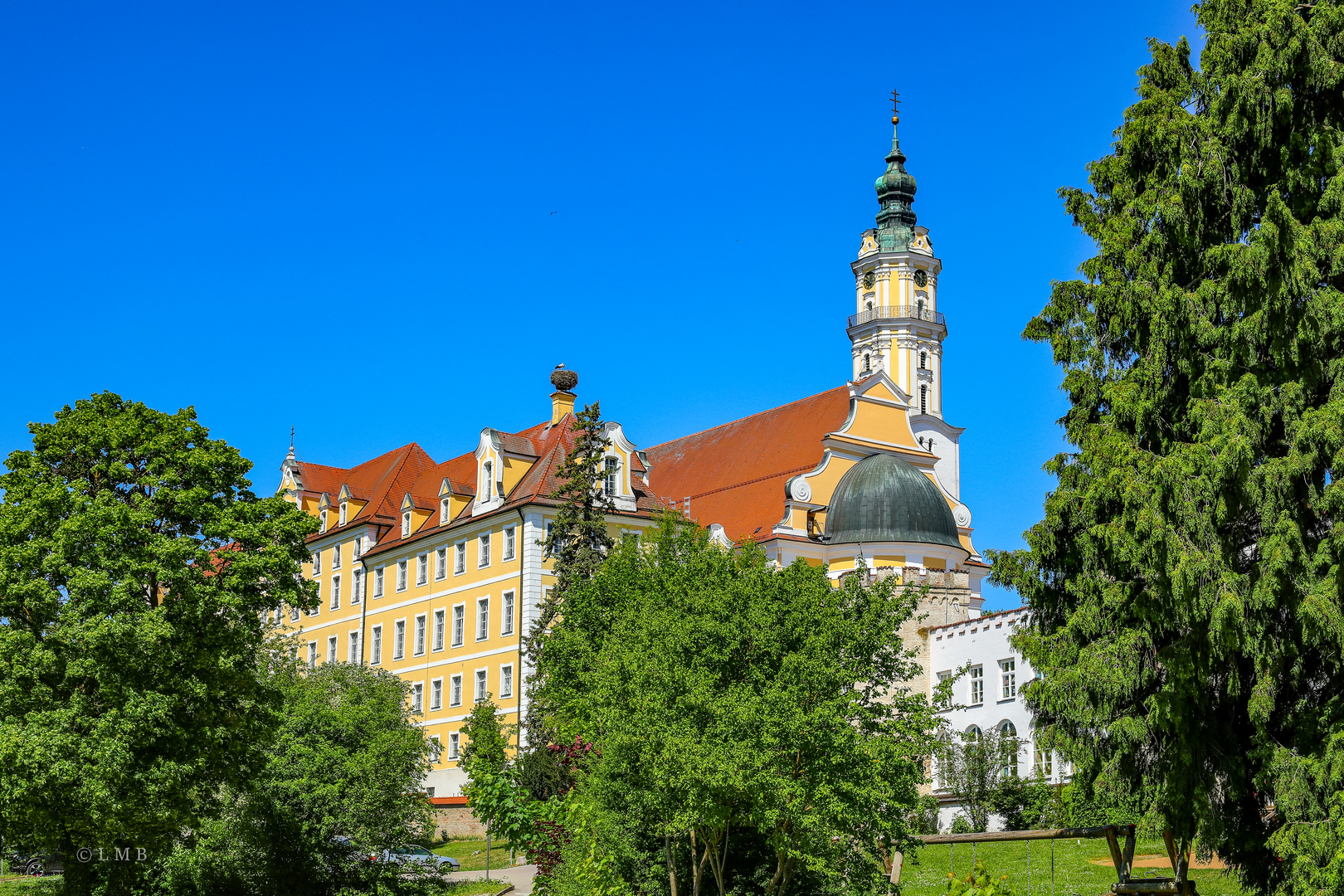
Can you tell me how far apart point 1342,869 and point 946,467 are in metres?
60.7

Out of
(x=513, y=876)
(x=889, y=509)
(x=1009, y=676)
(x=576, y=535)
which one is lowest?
(x=513, y=876)

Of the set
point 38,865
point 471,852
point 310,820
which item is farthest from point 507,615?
point 310,820

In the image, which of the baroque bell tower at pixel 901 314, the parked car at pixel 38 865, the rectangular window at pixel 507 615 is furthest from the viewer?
the baroque bell tower at pixel 901 314

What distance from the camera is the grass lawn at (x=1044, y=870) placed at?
2364 cm

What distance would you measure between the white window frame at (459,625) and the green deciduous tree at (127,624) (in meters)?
24.7

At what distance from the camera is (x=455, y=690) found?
173 ft

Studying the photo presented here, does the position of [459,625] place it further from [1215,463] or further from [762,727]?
[1215,463]

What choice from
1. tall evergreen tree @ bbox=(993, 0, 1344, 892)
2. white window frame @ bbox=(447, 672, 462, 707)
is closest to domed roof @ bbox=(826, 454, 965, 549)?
white window frame @ bbox=(447, 672, 462, 707)

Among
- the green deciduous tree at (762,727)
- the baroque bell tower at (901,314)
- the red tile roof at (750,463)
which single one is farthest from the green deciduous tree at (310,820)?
the baroque bell tower at (901,314)

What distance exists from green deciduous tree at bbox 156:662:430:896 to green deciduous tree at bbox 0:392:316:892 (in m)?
2.62

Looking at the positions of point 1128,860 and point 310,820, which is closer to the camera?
point 1128,860

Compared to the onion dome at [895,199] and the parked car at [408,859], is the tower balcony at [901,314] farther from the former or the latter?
the parked car at [408,859]

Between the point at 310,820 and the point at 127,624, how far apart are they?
27.9 ft

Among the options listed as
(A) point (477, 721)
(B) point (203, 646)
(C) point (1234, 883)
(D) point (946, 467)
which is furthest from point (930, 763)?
(D) point (946, 467)
